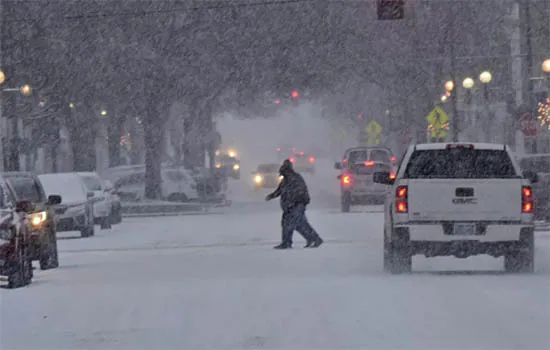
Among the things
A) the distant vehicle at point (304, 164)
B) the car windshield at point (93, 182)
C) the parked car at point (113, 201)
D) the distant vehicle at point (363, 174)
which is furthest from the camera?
the distant vehicle at point (304, 164)

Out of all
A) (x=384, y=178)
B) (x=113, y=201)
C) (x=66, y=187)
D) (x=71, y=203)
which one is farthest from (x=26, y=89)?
(x=384, y=178)

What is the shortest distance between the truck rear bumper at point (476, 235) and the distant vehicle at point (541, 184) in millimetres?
13046

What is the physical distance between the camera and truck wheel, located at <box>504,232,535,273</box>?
18.9m

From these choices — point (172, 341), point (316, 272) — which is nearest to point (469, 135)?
point (316, 272)

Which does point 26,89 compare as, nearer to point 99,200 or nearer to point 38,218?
point 99,200

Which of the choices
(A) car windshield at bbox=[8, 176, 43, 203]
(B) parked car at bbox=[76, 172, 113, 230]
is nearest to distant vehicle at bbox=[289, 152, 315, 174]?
(B) parked car at bbox=[76, 172, 113, 230]

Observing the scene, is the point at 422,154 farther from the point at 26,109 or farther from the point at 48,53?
the point at 26,109

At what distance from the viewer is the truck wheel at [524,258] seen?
18.9 meters

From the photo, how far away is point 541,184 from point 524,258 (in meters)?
13.3

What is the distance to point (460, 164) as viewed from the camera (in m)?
19.3

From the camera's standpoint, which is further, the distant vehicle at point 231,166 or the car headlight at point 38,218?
the distant vehicle at point 231,166

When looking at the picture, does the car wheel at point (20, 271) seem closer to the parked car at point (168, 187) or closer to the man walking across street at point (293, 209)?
the man walking across street at point (293, 209)

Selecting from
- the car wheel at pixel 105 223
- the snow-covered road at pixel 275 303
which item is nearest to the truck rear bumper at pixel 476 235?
the snow-covered road at pixel 275 303

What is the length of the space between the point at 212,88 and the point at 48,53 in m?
9.89
